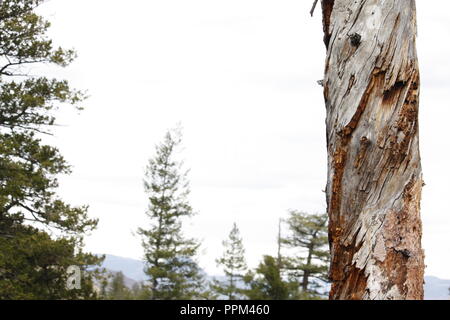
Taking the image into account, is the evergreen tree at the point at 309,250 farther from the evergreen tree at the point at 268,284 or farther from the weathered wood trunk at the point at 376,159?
the weathered wood trunk at the point at 376,159

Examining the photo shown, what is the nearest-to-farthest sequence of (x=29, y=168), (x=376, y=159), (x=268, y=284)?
(x=376, y=159)
(x=29, y=168)
(x=268, y=284)

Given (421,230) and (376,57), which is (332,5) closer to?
(376,57)

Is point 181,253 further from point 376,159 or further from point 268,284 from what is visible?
point 376,159

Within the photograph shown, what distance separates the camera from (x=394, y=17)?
12.2 ft

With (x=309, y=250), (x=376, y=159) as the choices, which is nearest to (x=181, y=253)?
(x=309, y=250)

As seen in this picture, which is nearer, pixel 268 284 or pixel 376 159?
pixel 376 159

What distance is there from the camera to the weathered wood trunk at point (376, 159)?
3.47 m

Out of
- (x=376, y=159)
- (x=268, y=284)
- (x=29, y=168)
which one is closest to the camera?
(x=376, y=159)

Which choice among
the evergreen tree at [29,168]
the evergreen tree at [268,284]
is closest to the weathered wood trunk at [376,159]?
the evergreen tree at [29,168]

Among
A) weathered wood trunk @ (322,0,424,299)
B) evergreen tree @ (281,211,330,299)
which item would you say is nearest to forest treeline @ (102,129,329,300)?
evergreen tree @ (281,211,330,299)

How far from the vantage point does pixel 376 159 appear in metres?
3.54

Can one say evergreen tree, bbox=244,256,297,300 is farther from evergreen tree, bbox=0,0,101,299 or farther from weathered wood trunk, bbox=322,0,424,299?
weathered wood trunk, bbox=322,0,424,299
